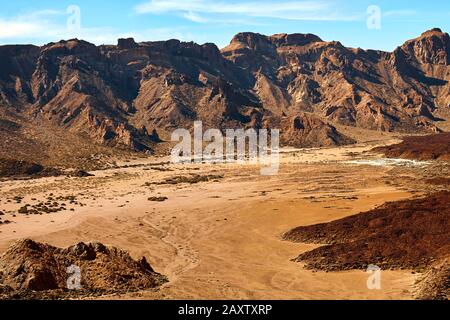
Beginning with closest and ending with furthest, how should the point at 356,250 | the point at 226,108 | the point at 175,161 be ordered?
the point at 356,250, the point at 175,161, the point at 226,108

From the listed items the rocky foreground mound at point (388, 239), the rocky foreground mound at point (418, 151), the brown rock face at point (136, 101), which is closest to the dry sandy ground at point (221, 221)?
the rocky foreground mound at point (388, 239)

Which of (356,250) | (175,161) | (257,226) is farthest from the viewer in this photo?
(175,161)

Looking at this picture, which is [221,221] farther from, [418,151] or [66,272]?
[418,151]

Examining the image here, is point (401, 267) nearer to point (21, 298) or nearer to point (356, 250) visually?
point (356, 250)

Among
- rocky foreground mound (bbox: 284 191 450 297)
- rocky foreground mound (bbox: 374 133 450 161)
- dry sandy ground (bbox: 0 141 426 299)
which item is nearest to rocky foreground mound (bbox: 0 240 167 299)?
dry sandy ground (bbox: 0 141 426 299)

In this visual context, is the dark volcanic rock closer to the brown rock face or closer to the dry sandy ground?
the dry sandy ground

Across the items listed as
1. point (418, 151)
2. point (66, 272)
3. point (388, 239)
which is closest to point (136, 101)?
point (418, 151)
